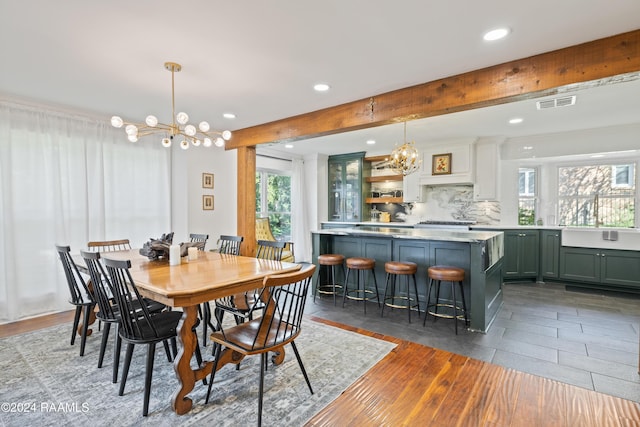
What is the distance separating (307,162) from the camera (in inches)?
291

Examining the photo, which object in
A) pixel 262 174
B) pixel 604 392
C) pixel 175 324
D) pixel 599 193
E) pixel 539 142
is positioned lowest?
pixel 604 392

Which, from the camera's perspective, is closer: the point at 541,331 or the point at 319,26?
the point at 319,26

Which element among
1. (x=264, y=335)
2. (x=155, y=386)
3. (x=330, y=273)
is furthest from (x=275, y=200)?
(x=264, y=335)

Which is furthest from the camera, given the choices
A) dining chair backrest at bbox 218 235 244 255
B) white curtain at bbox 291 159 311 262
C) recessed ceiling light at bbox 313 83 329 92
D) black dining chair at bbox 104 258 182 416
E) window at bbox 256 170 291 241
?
white curtain at bbox 291 159 311 262

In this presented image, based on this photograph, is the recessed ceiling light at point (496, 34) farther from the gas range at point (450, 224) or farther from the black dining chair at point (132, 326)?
the gas range at point (450, 224)

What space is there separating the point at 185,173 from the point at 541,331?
4.94 m

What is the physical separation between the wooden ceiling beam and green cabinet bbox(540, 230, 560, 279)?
3.43m

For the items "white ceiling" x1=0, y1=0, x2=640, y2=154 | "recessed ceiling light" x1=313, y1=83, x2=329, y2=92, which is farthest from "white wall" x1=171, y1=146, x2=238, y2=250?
"recessed ceiling light" x1=313, y1=83, x2=329, y2=92

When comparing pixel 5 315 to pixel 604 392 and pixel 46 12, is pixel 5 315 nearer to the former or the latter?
pixel 46 12

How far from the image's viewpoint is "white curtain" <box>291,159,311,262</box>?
285 inches

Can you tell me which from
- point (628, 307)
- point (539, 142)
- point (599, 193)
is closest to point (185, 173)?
point (539, 142)

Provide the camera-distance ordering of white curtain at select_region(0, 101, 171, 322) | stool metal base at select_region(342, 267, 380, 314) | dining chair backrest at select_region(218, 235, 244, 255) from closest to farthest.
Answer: white curtain at select_region(0, 101, 171, 322) < dining chair backrest at select_region(218, 235, 244, 255) < stool metal base at select_region(342, 267, 380, 314)

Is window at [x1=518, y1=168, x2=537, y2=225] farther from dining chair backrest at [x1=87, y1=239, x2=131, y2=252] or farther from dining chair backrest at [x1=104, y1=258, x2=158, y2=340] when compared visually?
dining chair backrest at [x1=87, y1=239, x2=131, y2=252]

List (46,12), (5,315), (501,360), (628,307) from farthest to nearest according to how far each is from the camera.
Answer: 1. (628,307)
2. (5,315)
3. (501,360)
4. (46,12)
